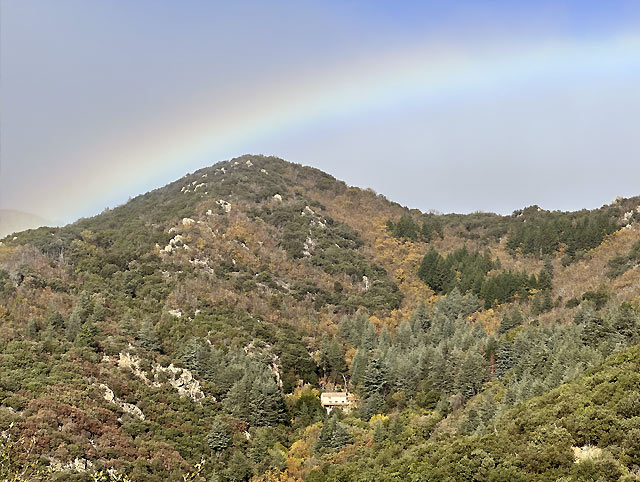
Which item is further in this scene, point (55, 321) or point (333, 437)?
point (55, 321)

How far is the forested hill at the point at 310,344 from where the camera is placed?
127ft

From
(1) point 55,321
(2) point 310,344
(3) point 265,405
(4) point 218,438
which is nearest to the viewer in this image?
(4) point 218,438

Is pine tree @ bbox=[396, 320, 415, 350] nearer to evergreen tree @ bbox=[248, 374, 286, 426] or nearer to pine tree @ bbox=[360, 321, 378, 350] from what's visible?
pine tree @ bbox=[360, 321, 378, 350]

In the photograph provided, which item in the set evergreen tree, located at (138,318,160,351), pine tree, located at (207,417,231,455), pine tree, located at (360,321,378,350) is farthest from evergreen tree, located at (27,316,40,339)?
pine tree, located at (360,321,378,350)

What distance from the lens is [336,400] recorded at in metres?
66.1

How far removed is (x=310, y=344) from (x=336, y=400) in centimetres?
1365

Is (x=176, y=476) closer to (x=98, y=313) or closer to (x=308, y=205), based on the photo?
(x=98, y=313)

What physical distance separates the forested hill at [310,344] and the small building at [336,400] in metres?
1.35

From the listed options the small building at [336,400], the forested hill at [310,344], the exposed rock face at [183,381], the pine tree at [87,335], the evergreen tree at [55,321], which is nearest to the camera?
the forested hill at [310,344]

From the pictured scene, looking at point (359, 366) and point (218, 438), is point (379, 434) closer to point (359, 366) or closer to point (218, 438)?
point (218, 438)

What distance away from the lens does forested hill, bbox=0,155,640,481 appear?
127 feet

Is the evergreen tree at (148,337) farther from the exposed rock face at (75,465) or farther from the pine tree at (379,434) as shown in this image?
the pine tree at (379,434)

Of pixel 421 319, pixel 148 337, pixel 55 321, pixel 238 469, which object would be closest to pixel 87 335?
pixel 55 321

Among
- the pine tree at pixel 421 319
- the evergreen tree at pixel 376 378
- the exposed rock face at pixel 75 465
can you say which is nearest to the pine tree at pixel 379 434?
the evergreen tree at pixel 376 378
